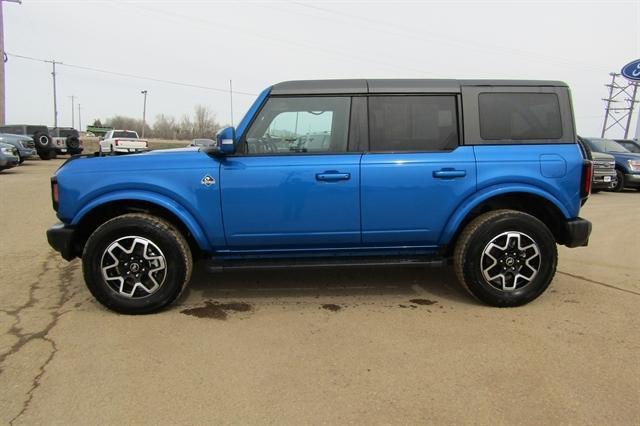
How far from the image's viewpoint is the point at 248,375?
10.2ft

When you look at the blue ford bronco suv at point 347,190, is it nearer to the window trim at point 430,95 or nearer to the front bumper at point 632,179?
the window trim at point 430,95

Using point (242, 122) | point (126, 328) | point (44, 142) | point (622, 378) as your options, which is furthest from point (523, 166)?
point (44, 142)

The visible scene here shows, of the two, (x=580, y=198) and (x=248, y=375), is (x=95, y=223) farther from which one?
(x=580, y=198)

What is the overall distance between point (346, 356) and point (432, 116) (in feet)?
7.18

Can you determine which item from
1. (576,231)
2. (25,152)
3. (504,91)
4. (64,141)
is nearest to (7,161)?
(25,152)

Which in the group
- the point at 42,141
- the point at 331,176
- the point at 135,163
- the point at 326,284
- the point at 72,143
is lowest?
the point at 326,284

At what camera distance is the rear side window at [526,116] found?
4.27 m

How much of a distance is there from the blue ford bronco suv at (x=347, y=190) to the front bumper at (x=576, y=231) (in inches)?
0.8

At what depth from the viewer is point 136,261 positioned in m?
4.09

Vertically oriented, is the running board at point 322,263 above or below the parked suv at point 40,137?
below

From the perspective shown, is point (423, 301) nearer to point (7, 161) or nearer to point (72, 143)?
point (7, 161)

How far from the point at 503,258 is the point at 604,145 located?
13266 millimetres

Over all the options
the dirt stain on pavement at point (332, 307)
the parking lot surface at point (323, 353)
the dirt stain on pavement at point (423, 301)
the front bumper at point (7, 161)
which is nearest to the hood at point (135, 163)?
the parking lot surface at point (323, 353)

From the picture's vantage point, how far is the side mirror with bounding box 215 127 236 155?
395cm
